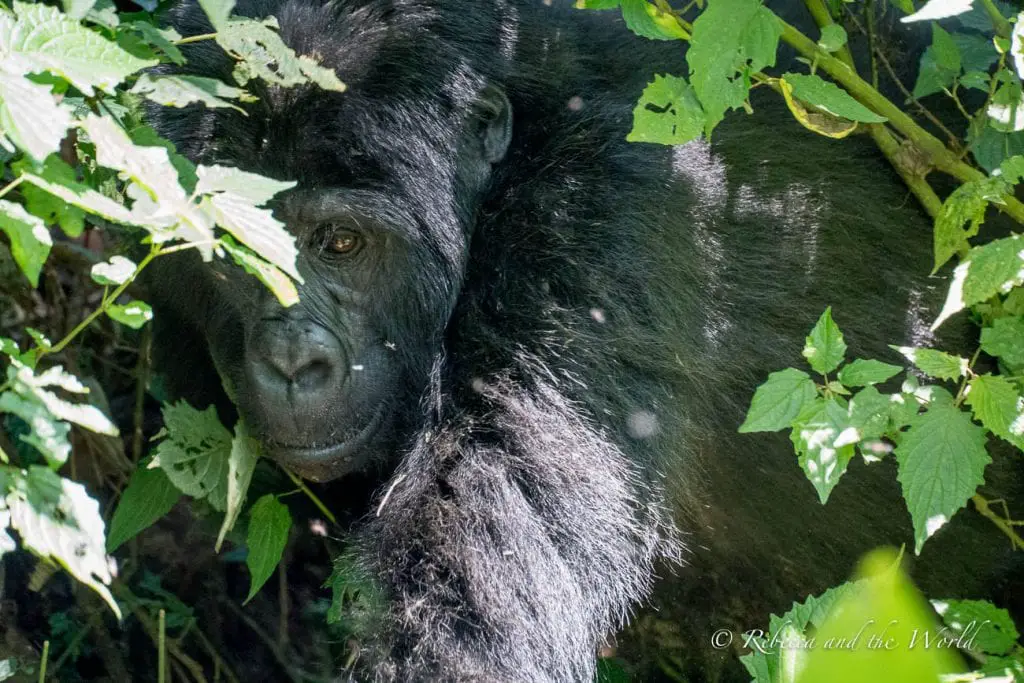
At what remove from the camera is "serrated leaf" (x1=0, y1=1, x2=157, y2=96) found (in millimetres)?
1789

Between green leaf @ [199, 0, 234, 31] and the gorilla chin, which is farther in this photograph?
the gorilla chin

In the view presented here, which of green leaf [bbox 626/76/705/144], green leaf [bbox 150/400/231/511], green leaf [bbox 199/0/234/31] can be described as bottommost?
green leaf [bbox 150/400/231/511]

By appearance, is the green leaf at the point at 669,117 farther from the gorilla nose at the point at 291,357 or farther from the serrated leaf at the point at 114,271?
the serrated leaf at the point at 114,271

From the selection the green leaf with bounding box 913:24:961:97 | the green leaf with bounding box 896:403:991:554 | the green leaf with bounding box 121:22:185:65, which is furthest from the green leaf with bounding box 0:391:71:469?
the green leaf with bounding box 913:24:961:97

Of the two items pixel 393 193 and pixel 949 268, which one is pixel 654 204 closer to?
pixel 393 193

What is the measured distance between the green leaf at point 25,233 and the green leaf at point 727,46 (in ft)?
4.43

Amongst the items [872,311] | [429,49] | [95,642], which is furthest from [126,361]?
[872,311]

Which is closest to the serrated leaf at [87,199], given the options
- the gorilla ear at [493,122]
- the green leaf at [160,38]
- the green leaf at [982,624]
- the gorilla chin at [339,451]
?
the green leaf at [160,38]

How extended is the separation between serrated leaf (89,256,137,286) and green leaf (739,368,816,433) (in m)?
1.23

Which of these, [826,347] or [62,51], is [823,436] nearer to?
[826,347]

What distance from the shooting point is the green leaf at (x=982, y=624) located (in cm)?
251

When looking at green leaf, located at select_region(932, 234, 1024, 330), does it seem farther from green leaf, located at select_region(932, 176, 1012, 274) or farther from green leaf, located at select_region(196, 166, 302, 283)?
green leaf, located at select_region(196, 166, 302, 283)

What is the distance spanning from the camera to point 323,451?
291cm

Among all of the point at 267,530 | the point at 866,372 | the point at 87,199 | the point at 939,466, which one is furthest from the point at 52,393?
the point at 939,466
